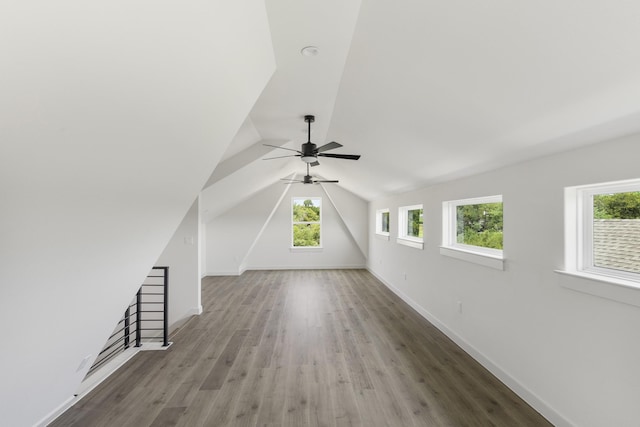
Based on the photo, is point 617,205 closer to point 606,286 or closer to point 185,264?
point 606,286

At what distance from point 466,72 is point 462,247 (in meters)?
2.43

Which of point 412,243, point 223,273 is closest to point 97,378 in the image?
point 412,243

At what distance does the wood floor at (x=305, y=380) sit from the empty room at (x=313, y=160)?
0.02 metres

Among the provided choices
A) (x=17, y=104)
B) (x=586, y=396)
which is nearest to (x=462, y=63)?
(x=17, y=104)

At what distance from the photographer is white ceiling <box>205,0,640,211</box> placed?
4.11 ft

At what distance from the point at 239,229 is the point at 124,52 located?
6.98 m

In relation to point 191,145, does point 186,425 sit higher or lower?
lower

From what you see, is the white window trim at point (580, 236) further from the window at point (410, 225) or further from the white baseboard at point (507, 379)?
the window at point (410, 225)

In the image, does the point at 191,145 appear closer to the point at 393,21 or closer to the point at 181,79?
the point at 181,79

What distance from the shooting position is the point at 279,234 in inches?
335

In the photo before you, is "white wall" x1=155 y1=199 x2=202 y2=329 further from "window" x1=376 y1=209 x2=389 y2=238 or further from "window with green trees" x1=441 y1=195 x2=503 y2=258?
"window" x1=376 y1=209 x2=389 y2=238

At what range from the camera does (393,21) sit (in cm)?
159

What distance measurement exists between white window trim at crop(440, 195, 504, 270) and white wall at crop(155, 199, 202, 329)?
11.6 ft

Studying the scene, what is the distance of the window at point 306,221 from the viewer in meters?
8.59
